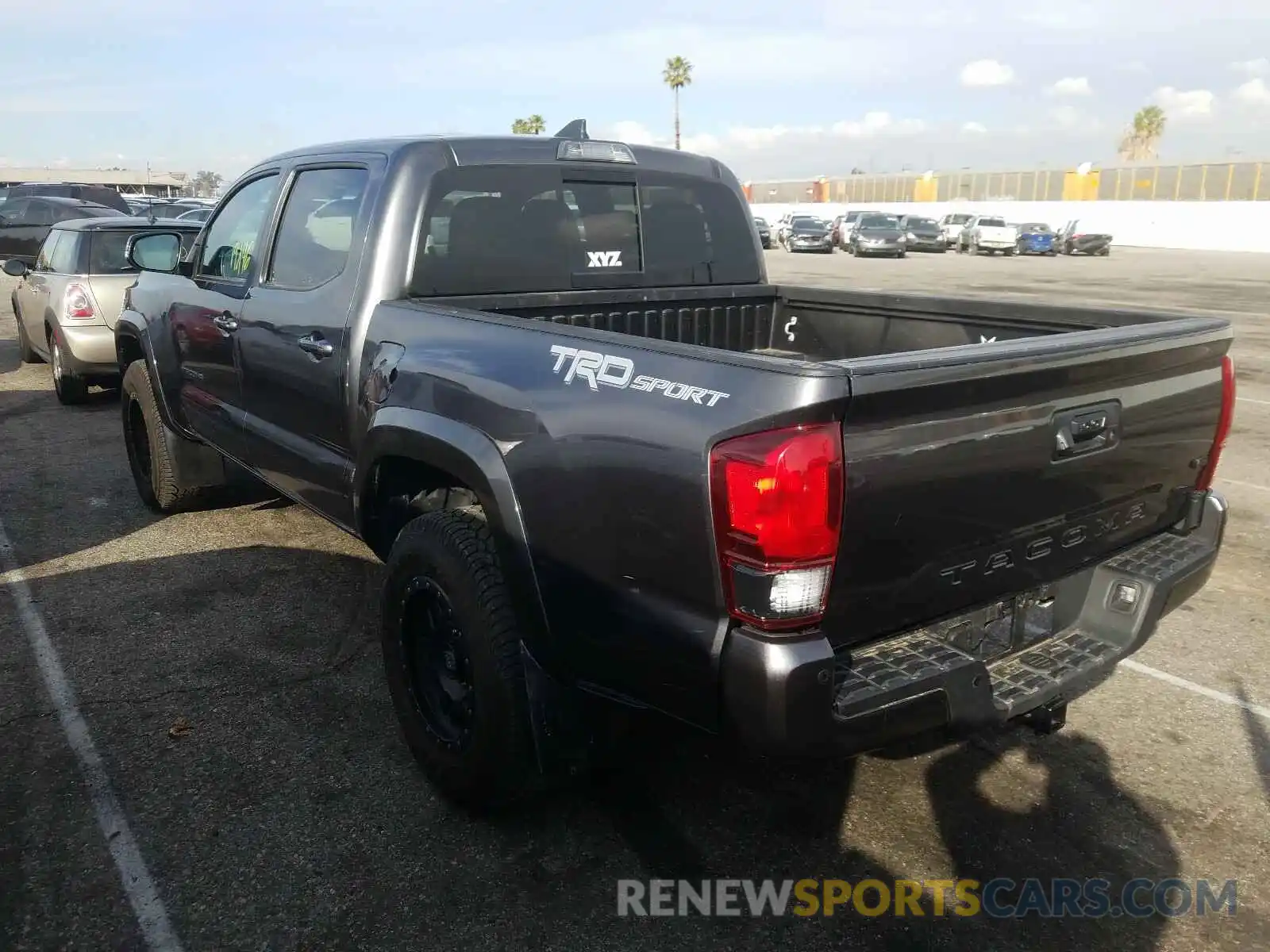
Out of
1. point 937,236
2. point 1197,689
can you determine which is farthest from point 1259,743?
point 937,236

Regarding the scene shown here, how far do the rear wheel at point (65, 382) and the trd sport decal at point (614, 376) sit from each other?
8.04 metres

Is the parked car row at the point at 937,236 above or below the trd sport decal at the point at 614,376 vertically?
below

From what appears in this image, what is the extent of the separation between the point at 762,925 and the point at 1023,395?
152 cm

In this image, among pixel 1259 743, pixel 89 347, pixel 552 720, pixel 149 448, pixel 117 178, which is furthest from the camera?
pixel 117 178

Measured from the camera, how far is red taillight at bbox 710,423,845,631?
214 cm

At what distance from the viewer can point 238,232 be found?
473cm

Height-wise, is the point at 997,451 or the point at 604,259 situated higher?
the point at 604,259

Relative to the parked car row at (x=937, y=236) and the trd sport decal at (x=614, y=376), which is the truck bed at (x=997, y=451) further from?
the parked car row at (x=937, y=236)

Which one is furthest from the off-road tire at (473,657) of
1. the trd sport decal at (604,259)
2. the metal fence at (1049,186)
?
the metal fence at (1049,186)

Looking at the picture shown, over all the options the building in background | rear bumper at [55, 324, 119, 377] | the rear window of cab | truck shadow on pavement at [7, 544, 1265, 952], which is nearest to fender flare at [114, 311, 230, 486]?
truck shadow on pavement at [7, 544, 1265, 952]

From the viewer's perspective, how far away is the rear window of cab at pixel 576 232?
3746 millimetres

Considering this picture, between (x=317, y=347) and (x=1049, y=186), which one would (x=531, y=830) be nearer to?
(x=317, y=347)

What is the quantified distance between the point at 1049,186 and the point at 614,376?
6285 cm

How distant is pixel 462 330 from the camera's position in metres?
3.05
